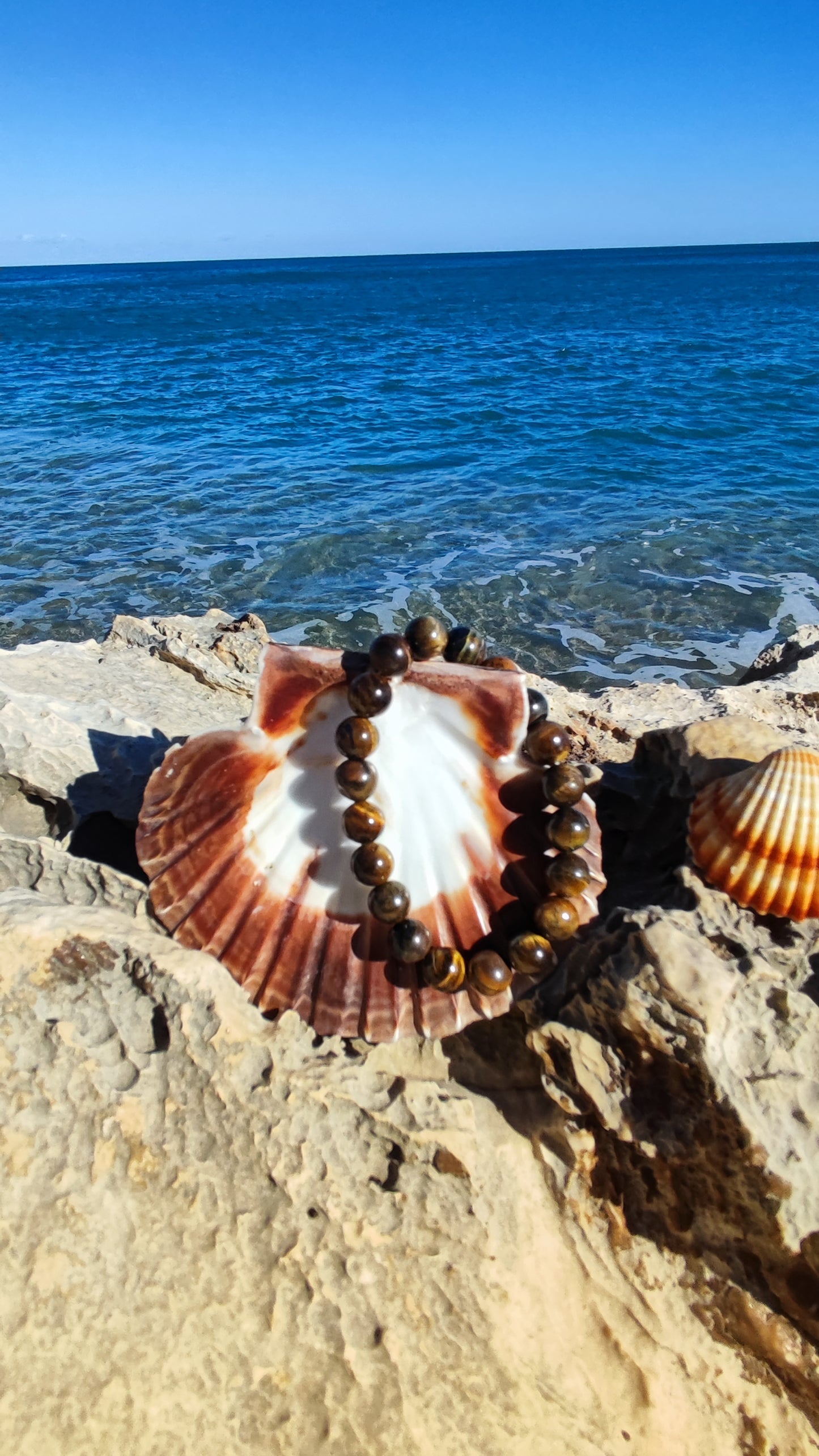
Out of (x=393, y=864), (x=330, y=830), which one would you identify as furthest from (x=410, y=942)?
(x=330, y=830)

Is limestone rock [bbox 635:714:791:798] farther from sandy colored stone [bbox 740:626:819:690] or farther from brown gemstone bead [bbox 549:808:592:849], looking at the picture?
sandy colored stone [bbox 740:626:819:690]

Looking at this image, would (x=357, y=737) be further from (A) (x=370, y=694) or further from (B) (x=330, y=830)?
(B) (x=330, y=830)

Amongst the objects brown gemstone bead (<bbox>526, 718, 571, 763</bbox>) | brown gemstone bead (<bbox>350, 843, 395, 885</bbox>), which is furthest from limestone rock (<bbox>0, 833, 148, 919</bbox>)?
brown gemstone bead (<bbox>526, 718, 571, 763</bbox>)

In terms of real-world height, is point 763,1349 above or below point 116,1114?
below

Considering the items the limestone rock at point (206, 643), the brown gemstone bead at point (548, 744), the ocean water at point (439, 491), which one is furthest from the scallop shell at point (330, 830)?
the ocean water at point (439, 491)

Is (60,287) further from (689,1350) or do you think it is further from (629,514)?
(689,1350)

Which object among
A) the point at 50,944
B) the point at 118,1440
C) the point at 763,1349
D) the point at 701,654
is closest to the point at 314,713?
the point at 50,944

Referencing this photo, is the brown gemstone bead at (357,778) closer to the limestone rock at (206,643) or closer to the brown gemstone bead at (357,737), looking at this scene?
the brown gemstone bead at (357,737)
